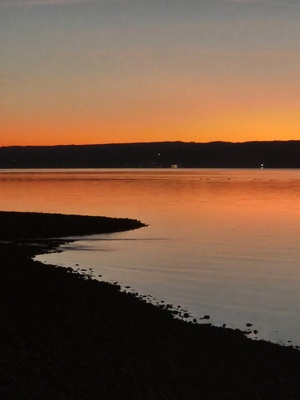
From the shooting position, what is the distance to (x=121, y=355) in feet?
50.2

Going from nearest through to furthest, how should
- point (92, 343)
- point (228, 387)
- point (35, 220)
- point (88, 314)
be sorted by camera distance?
1. point (228, 387)
2. point (92, 343)
3. point (88, 314)
4. point (35, 220)

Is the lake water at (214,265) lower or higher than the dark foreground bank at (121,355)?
lower

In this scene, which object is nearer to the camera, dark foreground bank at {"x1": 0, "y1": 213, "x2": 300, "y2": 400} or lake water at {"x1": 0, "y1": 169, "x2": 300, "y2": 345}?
dark foreground bank at {"x1": 0, "y1": 213, "x2": 300, "y2": 400}

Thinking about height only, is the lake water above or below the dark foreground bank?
below

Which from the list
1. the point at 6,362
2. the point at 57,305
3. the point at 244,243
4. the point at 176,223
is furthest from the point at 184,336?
the point at 176,223

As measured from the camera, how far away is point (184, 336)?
18375mm

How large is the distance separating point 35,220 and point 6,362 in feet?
147

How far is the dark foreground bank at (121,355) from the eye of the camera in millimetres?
12359

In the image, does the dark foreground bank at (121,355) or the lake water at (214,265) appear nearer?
the dark foreground bank at (121,355)

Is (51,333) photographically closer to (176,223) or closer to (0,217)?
(0,217)

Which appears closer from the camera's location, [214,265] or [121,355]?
[121,355]

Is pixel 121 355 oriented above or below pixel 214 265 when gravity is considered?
above

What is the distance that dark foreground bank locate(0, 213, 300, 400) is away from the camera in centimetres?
1236

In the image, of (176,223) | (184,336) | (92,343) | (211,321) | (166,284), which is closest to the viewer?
(92,343)
